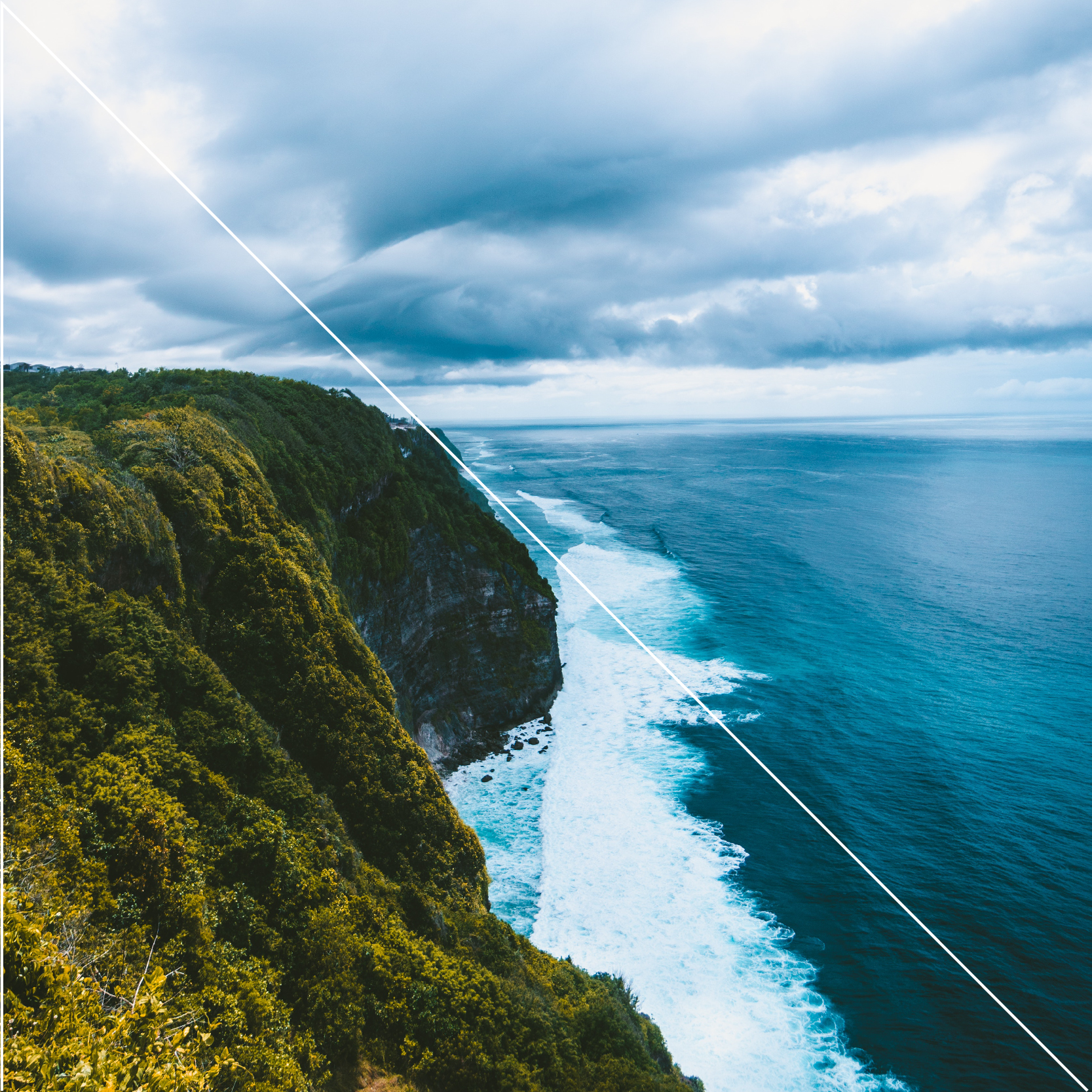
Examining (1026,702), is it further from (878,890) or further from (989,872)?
(878,890)

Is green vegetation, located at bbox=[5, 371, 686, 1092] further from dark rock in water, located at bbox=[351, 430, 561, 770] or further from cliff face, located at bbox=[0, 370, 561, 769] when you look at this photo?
dark rock in water, located at bbox=[351, 430, 561, 770]

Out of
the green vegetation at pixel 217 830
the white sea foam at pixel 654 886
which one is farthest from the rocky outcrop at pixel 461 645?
the green vegetation at pixel 217 830

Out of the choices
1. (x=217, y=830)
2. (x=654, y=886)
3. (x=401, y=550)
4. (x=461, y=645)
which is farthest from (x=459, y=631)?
(x=217, y=830)

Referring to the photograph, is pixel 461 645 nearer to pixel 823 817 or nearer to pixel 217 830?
pixel 823 817

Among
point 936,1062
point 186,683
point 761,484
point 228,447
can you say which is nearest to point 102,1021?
point 186,683

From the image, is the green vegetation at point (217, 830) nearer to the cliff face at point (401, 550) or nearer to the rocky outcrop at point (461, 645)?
the cliff face at point (401, 550)

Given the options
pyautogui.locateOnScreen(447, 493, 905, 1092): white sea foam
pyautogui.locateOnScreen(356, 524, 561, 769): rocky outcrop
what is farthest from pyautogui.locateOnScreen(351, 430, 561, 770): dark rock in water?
pyautogui.locateOnScreen(447, 493, 905, 1092): white sea foam
